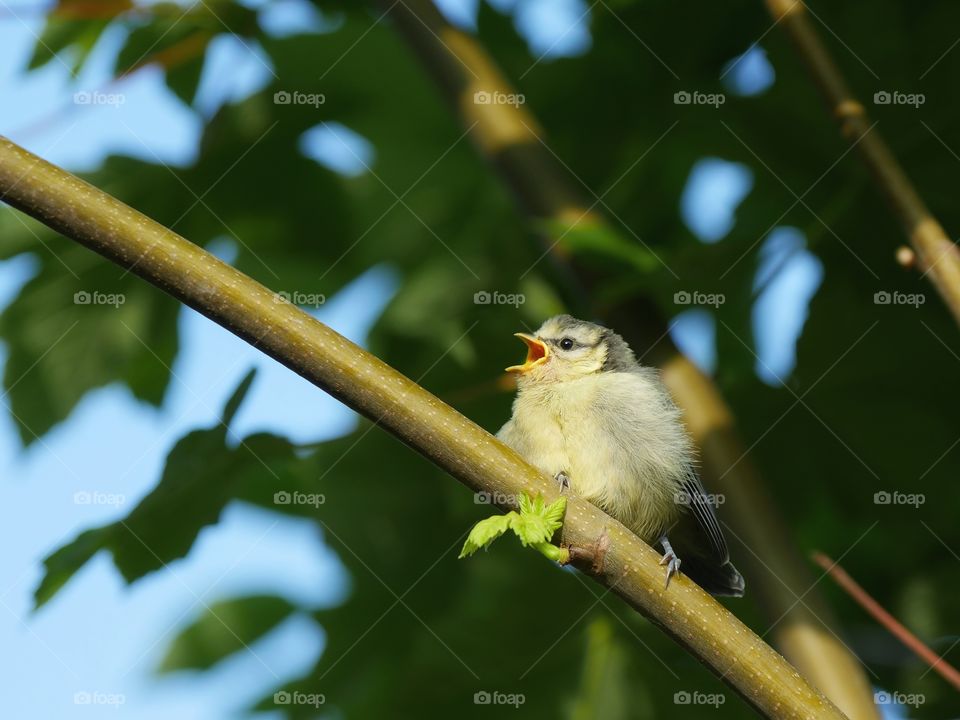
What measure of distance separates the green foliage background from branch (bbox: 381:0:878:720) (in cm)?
21

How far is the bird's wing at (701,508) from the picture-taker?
4.02m

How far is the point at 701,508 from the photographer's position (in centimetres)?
404

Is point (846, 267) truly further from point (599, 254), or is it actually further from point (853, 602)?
point (853, 602)

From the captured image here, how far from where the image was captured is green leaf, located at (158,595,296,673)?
450 centimetres

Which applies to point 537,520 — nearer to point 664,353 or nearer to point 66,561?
point 66,561

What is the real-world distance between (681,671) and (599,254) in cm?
169

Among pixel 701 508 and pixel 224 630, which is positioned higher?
pixel 701 508

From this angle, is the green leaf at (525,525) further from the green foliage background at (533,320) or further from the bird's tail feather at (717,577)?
the bird's tail feather at (717,577)

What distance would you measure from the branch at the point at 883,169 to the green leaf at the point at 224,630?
2.85 metres

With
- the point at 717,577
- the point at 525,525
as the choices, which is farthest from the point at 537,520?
the point at 717,577

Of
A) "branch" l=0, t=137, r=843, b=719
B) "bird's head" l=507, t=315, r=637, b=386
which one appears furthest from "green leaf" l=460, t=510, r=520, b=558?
"bird's head" l=507, t=315, r=637, b=386

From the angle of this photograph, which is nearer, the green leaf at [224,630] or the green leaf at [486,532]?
the green leaf at [486,532]

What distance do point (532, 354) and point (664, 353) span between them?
0.57 metres

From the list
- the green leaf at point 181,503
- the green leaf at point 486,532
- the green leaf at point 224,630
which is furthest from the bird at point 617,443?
the green leaf at point 486,532
